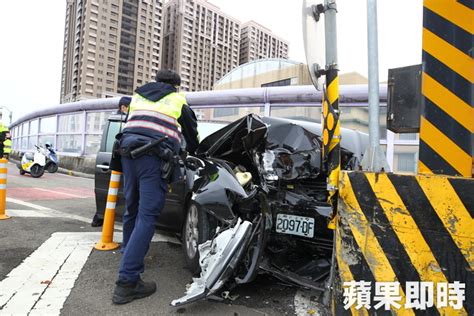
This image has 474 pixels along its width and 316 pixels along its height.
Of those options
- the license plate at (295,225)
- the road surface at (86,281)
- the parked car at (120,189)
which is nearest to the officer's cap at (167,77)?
the parked car at (120,189)

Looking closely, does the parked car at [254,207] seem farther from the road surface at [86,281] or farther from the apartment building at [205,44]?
the apartment building at [205,44]

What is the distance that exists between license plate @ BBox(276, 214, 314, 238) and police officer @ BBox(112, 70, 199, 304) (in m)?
0.94

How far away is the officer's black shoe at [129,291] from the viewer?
2396 mm

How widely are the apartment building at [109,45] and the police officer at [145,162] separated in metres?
90.5

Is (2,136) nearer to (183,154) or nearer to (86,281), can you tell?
(86,281)

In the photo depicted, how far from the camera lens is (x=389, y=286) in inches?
62.7

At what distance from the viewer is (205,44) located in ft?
270

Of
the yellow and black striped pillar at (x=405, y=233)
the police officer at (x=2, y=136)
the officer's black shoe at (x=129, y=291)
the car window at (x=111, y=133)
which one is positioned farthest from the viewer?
the police officer at (x=2, y=136)

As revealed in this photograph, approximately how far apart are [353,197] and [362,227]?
150 mm

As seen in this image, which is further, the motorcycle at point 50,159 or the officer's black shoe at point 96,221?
the motorcycle at point 50,159

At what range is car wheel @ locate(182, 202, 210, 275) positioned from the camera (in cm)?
263

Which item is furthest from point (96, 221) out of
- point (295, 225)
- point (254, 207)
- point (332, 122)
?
point (332, 122)

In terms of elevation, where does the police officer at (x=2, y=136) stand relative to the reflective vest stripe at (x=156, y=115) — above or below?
above

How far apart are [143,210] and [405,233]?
1.79 metres
